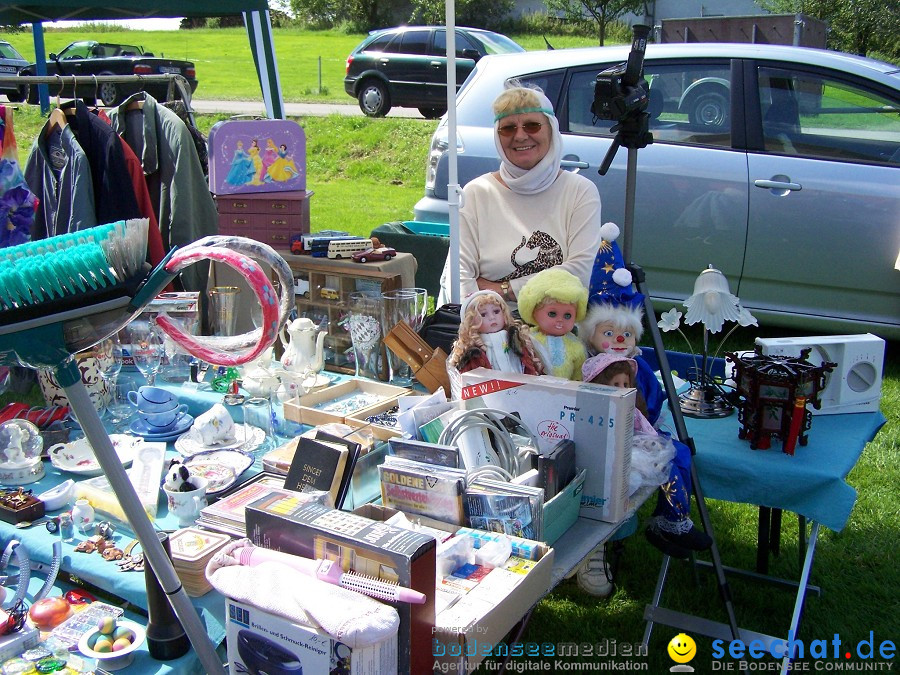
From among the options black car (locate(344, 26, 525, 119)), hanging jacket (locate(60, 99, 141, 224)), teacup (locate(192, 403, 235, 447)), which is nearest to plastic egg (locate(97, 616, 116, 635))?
teacup (locate(192, 403, 235, 447))

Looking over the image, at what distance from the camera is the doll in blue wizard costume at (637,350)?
2123 mm

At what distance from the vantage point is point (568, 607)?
105 inches

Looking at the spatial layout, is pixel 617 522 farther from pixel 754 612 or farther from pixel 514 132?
pixel 514 132

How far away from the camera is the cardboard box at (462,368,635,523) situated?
1882mm

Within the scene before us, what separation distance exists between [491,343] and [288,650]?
1.14 meters

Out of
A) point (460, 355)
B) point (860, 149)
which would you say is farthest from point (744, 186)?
point (460, 355)

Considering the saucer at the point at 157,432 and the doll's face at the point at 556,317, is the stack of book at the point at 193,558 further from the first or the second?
the doll's face at the point at 556,317

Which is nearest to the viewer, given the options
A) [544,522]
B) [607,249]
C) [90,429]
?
[90,429]

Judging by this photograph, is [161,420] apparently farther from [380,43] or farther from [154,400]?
[380,43]

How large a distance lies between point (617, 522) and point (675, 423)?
39 cm

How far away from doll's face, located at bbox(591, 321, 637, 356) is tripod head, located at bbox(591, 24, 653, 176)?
1.46 feet

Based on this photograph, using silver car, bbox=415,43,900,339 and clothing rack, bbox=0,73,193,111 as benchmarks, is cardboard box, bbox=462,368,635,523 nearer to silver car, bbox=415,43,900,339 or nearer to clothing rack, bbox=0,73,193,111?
silver car, bbox=415,43,900,339

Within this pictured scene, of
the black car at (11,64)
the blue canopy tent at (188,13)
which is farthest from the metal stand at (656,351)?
the black car at (11,64)

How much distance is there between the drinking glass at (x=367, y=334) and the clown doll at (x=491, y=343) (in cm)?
64
